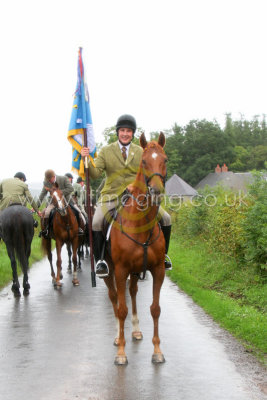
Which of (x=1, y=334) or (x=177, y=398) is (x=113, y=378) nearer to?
(x=177, y=398)

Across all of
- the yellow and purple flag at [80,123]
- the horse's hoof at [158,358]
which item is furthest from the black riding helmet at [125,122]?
the horse's hoof at [158,358]

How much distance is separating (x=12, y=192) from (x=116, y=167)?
5.14 meters

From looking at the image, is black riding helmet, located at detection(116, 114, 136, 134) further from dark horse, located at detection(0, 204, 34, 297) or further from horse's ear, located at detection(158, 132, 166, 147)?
dark horse, located at detection(0, 204, 34, 297)

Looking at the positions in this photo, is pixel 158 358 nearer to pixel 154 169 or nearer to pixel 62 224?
pixel 154 169

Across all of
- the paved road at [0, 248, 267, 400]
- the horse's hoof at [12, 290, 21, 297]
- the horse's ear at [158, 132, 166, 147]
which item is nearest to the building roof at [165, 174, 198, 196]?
the horse's hoof at [12, 290, 21, 297]

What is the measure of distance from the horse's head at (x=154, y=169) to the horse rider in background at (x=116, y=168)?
1.33 metres

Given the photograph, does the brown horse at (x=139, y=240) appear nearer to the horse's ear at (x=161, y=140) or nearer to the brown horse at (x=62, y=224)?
the horse's ear at (x=161, y=140)

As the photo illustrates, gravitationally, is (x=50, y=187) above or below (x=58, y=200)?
above

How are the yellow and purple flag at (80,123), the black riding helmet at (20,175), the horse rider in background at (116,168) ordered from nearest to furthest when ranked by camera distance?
the horse rider in background at (116,168) → the yellow and purple flag at (80,123) → the black riding helmet at (20,175)

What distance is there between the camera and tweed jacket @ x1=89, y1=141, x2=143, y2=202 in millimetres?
7520

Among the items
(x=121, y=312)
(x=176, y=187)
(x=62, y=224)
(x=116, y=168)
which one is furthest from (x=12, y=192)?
(x=176, y=187)

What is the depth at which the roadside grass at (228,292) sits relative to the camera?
294 inches

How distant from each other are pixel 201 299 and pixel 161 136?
4860mm

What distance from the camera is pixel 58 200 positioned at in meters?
13.1
